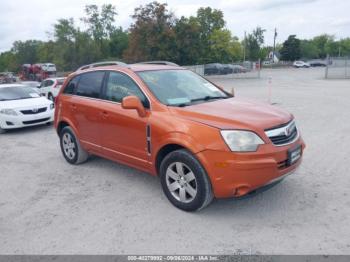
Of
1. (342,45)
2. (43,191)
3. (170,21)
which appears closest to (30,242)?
(43,191)

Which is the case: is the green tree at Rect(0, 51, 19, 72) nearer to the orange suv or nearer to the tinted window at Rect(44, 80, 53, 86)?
the tinted window at Rect(44, 80, 53, 86)

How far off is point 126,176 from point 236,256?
2669 mm

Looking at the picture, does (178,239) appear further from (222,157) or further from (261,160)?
(261,160)

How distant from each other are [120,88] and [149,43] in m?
27.5

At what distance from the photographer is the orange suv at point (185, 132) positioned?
12.0 ft

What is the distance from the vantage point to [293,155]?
4.00 meters

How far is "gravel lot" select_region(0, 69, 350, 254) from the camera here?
3449 millimetres

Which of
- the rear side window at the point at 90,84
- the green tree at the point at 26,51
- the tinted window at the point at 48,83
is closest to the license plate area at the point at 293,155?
the rear side window at the point at 90,84

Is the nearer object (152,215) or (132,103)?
(152,215)

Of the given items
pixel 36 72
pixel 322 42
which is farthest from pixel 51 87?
pixel 322 42

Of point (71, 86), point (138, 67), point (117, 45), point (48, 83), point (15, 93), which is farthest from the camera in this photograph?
point (117, 45)

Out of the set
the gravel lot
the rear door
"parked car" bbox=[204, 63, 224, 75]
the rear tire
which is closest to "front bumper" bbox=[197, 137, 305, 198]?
the gravel lot

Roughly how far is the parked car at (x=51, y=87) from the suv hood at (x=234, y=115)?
47.4ft

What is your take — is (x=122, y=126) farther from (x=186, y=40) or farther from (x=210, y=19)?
(x=210, y=19)
